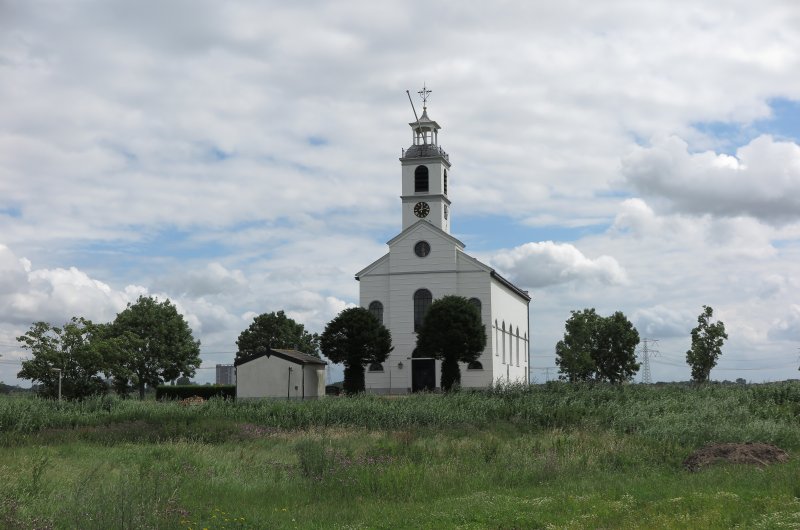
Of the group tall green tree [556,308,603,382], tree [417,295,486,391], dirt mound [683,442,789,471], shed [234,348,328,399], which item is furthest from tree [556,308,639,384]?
dirt mound [683,442,789,471]

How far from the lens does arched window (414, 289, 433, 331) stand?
65562 mm

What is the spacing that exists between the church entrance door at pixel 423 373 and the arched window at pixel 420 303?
3045 millimetres

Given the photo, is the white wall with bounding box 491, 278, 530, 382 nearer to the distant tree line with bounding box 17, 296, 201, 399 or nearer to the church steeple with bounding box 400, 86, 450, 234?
the church steeple with bounding box 400, 86, 450, 234

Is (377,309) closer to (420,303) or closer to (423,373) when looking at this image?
(420,303)

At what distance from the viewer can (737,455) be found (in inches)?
680

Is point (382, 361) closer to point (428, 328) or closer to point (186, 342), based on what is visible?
point (428, 328)

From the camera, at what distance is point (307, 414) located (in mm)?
30578

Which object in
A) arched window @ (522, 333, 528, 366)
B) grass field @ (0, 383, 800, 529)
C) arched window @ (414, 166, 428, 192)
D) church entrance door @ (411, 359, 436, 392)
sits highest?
arched window @ (414, 166, 428, 192)

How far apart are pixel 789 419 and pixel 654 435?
23.2ft

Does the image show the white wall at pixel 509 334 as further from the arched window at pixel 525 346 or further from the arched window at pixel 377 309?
the arched window at pixel 377 309

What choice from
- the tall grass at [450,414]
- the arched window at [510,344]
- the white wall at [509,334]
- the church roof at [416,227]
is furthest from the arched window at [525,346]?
the tall grass at [450,414]

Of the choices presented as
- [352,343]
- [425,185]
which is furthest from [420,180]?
[352,343]

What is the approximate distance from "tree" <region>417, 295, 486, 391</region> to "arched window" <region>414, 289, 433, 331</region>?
651 centimetres

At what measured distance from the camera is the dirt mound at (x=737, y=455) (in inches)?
670
